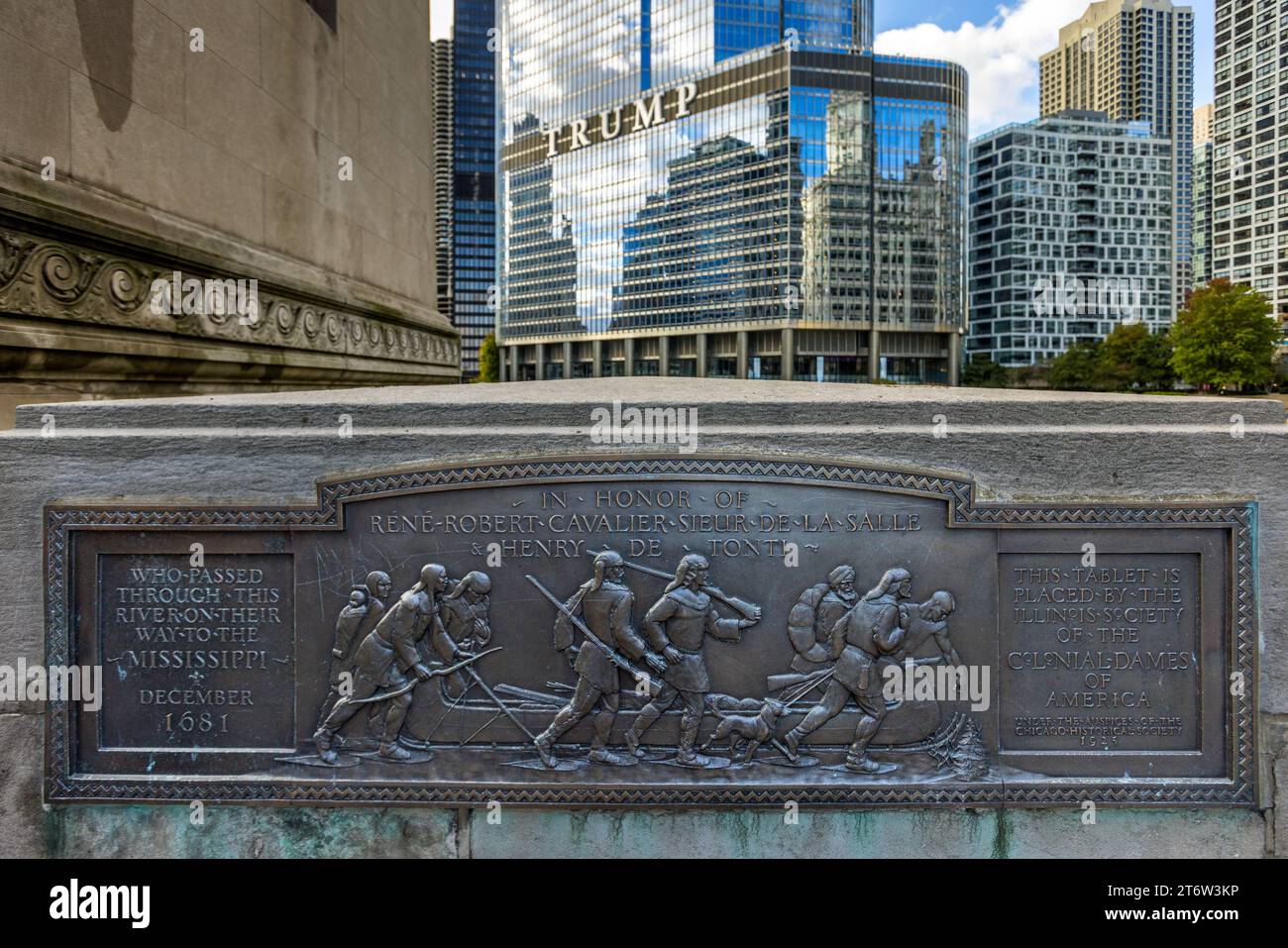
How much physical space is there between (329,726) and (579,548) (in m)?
1.67

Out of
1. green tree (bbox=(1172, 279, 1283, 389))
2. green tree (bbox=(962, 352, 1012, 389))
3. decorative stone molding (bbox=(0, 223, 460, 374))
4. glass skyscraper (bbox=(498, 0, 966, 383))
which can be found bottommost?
decorative stone molding (bbox=(0, 223, 460, 374))

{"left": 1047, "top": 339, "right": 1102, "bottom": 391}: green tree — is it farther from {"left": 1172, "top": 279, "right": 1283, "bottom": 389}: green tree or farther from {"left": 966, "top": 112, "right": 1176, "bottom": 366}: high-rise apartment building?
{"left": 966, "top": 112, "right": 1176, "bottom": 366}: high-rise apartment building

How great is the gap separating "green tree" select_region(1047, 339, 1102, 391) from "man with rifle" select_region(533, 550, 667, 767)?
93.3 meters

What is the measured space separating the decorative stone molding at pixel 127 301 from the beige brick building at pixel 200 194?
2 cm

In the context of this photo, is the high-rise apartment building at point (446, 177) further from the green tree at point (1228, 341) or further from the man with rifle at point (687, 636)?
the man with rifle at point (687, 636)

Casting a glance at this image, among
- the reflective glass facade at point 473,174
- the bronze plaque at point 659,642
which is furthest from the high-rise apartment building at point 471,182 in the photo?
the bronze plaque at point 659,642

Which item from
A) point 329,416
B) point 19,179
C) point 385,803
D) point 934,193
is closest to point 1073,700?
point 385,803

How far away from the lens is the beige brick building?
6996mm

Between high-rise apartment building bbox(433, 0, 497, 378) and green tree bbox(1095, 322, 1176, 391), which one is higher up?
high-rise apartment building bbox(433, 0, 497, 378)

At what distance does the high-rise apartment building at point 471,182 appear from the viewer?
542 ft

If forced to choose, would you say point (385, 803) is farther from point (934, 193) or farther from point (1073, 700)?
point (934, 193)

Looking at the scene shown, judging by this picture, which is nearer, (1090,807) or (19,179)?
(1090,807)

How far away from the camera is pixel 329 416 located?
4855mm

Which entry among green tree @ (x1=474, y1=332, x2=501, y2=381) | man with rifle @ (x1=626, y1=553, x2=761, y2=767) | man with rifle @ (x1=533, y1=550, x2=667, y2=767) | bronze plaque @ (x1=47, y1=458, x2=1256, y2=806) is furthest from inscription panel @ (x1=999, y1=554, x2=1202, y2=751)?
green tree @ (x1=474, y1=332, x2=501, y2=381)
